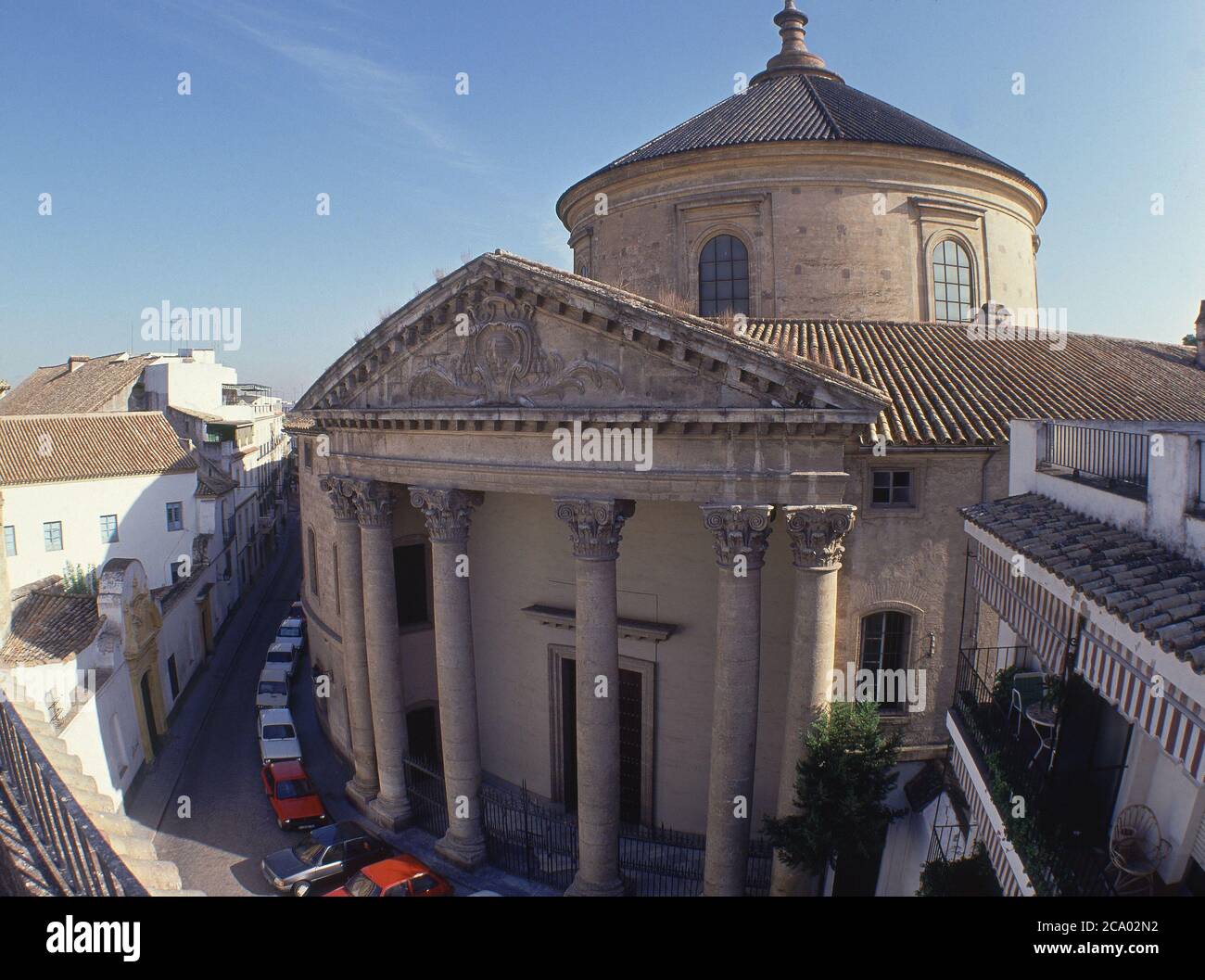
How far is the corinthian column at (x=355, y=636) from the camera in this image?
1766 cm

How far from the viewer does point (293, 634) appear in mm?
32938

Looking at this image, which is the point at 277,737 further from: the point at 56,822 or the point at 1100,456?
the point at 1100,456

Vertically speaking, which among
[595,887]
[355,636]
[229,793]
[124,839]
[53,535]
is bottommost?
[229,793]

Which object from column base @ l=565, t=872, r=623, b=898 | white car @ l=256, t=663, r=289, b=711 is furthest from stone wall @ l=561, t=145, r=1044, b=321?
white car @ l=256, t=663, r=289, b=711

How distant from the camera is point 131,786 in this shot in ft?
71.2

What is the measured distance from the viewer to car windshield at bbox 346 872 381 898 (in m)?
14.6

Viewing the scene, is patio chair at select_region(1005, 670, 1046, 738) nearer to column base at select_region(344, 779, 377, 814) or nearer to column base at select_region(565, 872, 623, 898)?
column base at select_region(565, 872, 623, 898)

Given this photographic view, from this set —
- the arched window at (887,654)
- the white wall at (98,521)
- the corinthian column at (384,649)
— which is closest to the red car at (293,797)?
the corinthian column at (384,649)

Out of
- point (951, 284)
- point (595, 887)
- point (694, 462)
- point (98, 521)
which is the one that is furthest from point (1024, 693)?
point (98, 521)

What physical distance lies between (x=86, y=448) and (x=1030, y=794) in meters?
32.4

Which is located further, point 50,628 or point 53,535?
point 53,535

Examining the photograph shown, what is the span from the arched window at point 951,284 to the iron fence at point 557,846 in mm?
13751

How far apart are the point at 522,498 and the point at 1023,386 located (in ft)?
34.9
